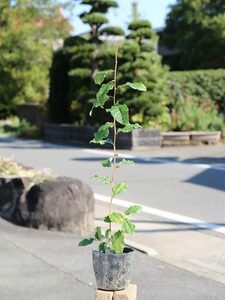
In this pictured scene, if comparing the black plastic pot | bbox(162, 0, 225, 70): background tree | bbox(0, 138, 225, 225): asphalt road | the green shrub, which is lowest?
bbox(0, 138, 225, 225): asphalt road

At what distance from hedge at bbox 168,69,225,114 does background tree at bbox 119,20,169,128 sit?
4.24 ft

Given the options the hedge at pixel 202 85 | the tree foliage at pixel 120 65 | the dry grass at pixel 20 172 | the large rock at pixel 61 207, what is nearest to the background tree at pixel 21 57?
the tree foliage at pixel 120 65

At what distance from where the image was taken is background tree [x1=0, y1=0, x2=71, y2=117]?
111ft

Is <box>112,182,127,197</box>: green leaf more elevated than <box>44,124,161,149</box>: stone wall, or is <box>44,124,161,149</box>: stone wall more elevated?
<box>112,182,127,197</box>: green leaf

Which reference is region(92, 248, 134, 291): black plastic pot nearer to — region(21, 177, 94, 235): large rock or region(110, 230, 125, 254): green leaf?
region(110, 230, 125, 254): green leaf

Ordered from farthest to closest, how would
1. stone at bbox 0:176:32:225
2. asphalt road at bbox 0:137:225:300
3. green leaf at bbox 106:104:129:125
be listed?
stone at bbox 0:176:32:225 → asphalt road at bbox 0:137:225:300 → green leaf at bbox 106:104:129:125

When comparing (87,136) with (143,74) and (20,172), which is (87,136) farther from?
(20,172)

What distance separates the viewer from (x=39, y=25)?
36625 millimetres

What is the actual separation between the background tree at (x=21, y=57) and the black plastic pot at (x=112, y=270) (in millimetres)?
30022

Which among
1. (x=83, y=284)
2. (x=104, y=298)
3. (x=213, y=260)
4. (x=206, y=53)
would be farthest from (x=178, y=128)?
(x=104, y=298)

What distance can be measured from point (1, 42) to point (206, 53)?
1150 cm

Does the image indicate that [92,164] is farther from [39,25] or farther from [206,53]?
[39,25]

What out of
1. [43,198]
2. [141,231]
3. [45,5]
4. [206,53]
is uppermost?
[45,5]

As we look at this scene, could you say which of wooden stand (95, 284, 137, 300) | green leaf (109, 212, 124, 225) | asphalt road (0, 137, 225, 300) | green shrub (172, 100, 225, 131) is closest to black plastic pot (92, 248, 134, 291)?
wooden stand (95, 284, 137, 300)
